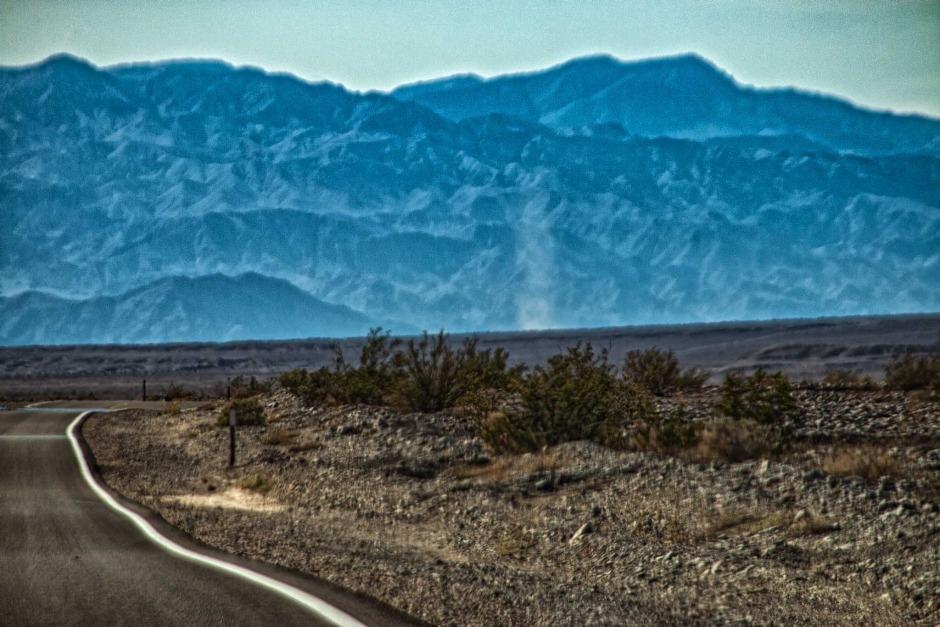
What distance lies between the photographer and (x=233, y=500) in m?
18.5

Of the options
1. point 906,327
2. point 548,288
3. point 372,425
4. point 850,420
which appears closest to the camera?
Answer: point 850,420

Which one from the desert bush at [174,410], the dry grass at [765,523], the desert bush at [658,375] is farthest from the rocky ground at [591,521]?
the desert bush at [174,410]

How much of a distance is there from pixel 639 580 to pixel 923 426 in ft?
33.8

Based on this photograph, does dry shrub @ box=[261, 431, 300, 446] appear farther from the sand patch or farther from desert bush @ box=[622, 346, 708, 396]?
desert bush @ box=[622, 346, 708, 396]

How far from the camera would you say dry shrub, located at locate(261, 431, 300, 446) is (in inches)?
985

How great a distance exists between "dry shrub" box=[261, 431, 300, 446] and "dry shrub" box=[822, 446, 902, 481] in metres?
12.2

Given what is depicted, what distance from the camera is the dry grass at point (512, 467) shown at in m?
18.2

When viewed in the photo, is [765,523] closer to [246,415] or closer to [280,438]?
[280,438]

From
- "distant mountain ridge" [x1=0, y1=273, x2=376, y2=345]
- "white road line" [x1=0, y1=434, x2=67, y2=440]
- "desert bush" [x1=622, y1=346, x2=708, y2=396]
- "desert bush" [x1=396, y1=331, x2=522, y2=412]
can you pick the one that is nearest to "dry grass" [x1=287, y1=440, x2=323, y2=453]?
"desert bush" [x1=396, y1=331, x2=522, y2=412]

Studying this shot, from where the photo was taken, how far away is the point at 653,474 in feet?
53.2

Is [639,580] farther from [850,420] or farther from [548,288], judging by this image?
[548,288]

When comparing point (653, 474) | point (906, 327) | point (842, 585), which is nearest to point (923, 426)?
point (653, 474)

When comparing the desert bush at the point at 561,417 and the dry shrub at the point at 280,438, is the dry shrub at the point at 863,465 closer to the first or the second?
the desert bush at the point at 561,417

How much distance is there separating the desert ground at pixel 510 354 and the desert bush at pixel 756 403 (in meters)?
40.9
